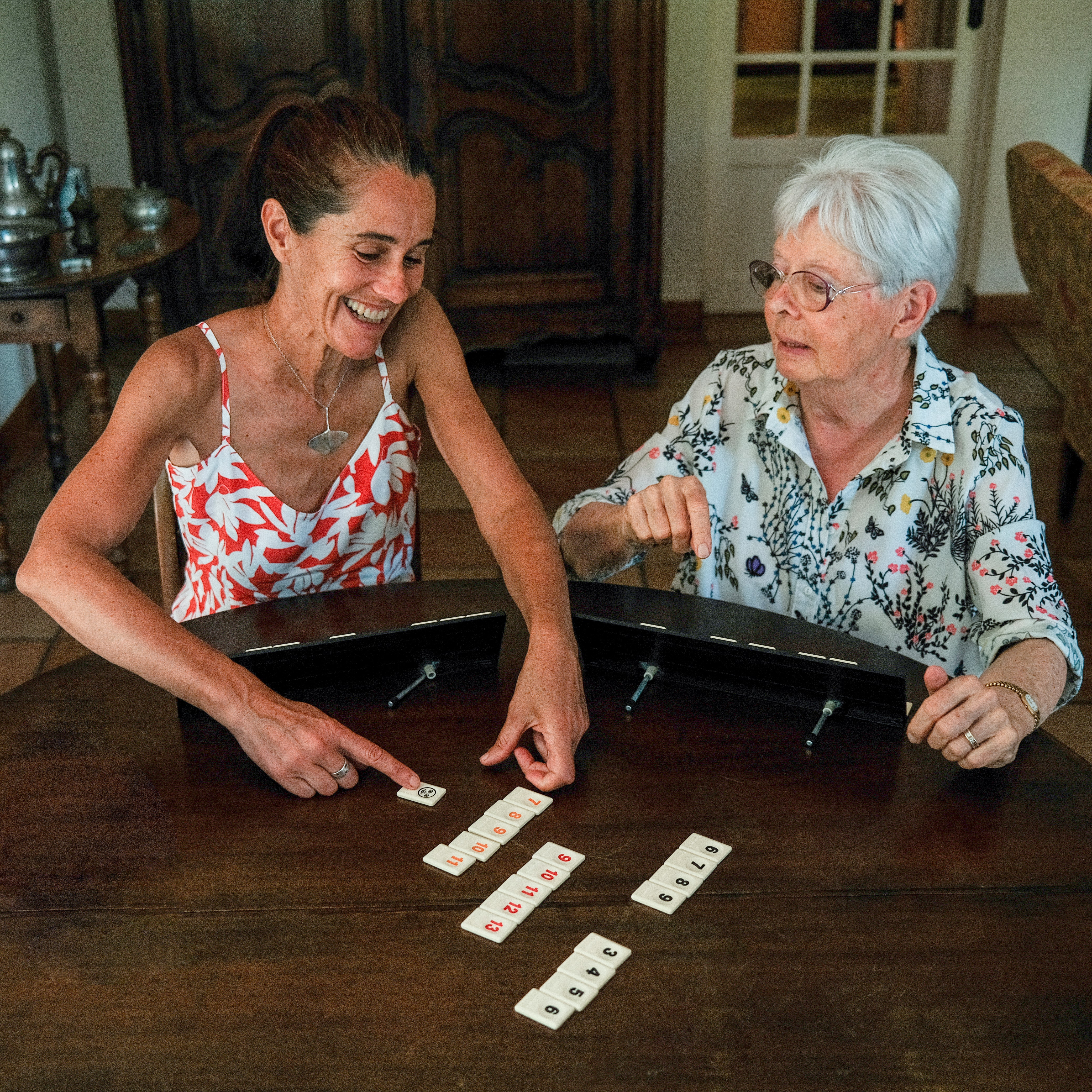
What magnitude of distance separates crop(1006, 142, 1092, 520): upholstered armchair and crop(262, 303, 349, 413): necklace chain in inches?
80.9

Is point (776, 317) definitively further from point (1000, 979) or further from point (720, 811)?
point (1000, 979)

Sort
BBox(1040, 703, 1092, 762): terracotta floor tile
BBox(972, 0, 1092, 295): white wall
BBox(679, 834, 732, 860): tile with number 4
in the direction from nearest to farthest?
BBox(679, 834, 732, 860): tile with number 4 → BBox(1040, 703, 1092, 762): terracotta floor tile → BBox(972, 0, 1092, 295): white wall

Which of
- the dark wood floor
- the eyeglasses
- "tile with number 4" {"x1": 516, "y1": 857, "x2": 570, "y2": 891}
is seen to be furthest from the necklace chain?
the dark wood floor

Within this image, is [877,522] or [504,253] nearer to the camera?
[877,522]

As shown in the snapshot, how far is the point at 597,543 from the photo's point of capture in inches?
71.7

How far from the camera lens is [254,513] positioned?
1.87 m

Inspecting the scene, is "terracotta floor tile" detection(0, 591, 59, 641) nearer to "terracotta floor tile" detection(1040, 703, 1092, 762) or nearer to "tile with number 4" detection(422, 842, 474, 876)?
"tile with number 4" detection(422, 842, 474, 876)

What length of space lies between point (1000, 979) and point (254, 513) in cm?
120

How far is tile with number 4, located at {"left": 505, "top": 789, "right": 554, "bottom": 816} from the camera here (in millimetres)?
1341

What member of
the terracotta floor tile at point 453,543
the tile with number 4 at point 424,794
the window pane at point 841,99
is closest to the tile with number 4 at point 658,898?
the tile with number 4 at point 424,794

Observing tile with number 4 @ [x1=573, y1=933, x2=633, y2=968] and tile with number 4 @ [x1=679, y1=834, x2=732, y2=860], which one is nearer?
tile with number 4 @ [x1=573, y1=933, x2=633, y2=968]

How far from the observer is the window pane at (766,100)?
16.6 ft

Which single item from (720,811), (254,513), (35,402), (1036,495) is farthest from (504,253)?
(720,811)

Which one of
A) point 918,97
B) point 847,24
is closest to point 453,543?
point 847,24
